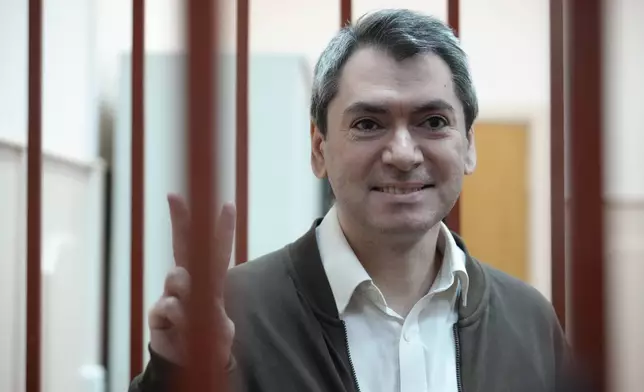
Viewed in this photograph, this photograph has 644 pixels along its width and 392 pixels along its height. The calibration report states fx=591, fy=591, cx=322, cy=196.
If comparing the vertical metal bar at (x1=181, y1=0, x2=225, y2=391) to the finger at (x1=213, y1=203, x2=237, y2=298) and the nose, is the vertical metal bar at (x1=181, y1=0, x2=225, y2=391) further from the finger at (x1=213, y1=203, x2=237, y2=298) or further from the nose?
the nose

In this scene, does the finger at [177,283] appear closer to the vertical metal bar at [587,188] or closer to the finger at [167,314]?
the finger at [167,314]

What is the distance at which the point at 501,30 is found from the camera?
8.48ft

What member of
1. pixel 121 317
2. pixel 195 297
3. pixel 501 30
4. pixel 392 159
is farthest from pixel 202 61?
pixel 501 30

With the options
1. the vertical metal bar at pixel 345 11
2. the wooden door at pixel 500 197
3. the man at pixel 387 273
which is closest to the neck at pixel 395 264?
the man at pixel 387 273

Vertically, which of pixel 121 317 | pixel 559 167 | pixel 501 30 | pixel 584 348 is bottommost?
pixel 121 317

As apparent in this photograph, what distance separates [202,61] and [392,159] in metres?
0.39

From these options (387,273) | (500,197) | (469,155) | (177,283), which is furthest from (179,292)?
(500,197)

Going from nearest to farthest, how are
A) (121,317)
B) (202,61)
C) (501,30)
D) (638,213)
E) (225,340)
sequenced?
(202,61) → (225,340) → (121,317) → (638,213) → (501,30)

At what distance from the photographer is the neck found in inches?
30.2

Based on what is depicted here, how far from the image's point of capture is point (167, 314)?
0.54 meters

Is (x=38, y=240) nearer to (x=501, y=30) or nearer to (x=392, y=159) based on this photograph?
(x=392, y=159)

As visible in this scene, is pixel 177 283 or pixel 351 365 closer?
pixel 177 283

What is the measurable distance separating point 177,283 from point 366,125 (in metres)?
0.31

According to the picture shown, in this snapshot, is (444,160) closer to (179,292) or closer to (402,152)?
(402,152)
